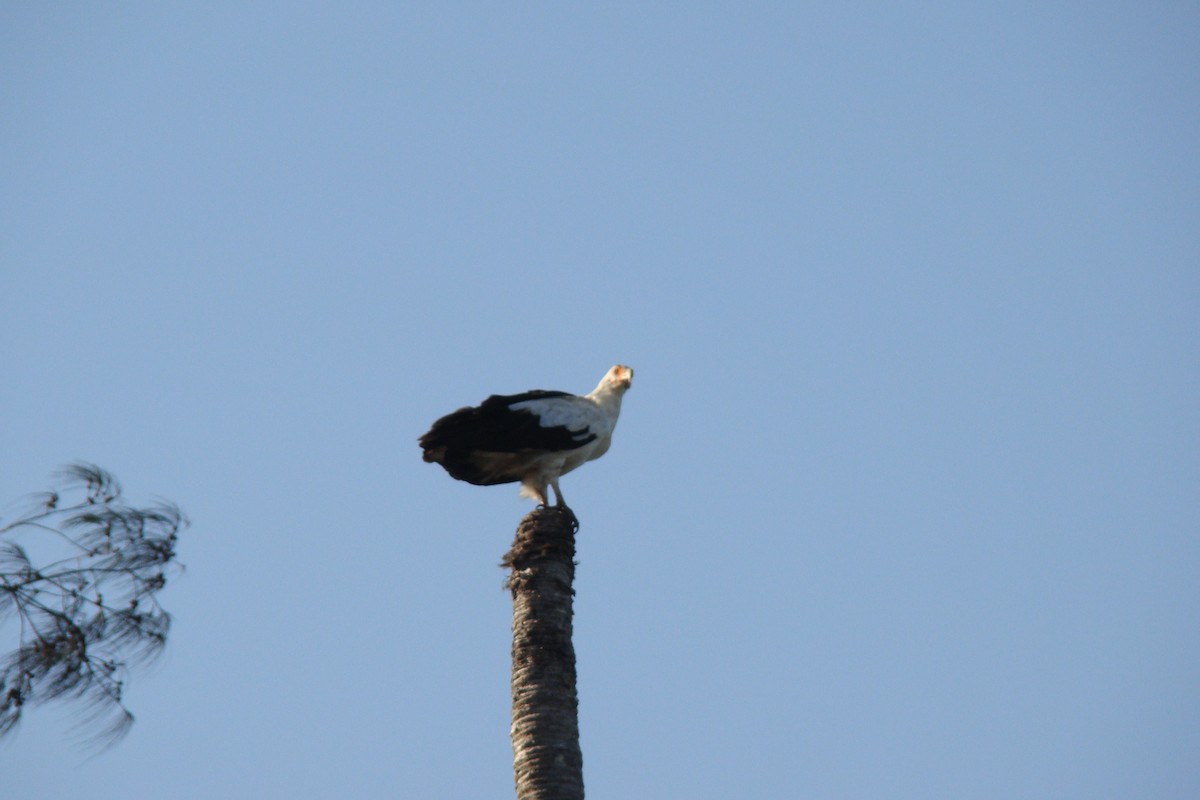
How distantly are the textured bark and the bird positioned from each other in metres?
1.60

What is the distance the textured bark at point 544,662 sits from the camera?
11.3m

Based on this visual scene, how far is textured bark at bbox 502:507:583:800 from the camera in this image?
11.3 m

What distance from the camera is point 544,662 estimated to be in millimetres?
11672

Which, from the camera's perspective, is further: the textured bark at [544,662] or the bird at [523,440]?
the bird at [523,440]

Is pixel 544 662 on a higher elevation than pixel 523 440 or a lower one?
lower

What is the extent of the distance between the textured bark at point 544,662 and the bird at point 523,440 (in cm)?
160

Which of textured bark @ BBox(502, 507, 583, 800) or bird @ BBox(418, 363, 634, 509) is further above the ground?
bird @ BBox(418, 363, 634, 509)

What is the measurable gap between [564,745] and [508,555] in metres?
1.61

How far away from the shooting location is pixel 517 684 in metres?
11.8

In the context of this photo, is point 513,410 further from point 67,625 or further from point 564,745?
point 67,625

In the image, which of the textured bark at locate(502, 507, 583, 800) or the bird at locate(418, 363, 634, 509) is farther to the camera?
the bird at locate(418, 363, 634, 509)

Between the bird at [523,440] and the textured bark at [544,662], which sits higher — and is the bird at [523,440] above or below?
above

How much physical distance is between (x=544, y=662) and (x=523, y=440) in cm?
278

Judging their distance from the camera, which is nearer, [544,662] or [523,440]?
[544,662]
